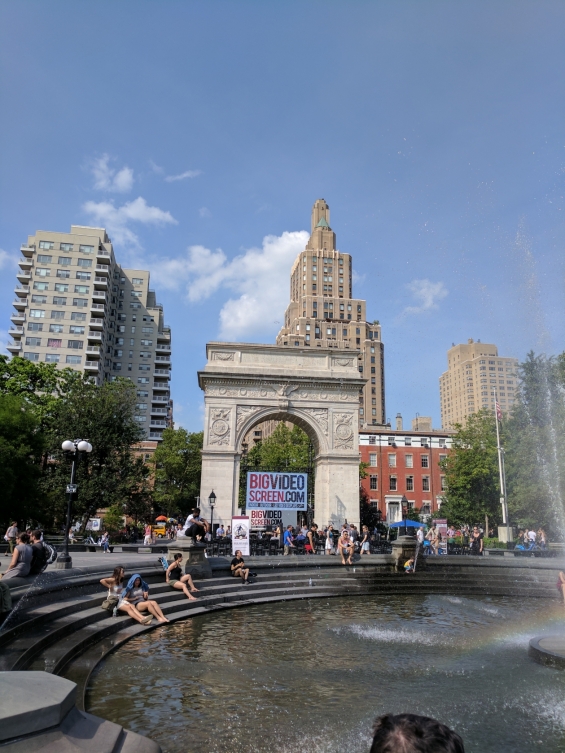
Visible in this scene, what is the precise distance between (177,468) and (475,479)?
29.0m

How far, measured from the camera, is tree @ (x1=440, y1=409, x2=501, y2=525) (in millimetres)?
44862

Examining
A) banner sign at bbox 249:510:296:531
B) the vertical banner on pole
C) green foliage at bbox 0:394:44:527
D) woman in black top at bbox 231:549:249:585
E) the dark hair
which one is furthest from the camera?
banner sign at bbox 249:510:296:531

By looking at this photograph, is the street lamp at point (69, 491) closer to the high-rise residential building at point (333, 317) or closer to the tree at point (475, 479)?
the tree at point (475, 479)

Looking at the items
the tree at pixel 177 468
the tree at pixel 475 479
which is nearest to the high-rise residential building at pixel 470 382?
the tree at pixel 475 479

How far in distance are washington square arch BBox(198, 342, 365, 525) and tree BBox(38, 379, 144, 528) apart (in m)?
5.55

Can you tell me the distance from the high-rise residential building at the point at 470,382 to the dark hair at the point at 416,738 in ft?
188

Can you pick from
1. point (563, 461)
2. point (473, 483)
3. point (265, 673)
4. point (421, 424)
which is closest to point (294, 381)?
point (563, 461)

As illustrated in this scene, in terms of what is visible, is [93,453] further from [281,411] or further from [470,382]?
[470,382]

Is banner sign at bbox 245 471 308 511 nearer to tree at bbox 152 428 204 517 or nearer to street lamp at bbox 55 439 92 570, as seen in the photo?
street lamp at bbox 55 439 92 570

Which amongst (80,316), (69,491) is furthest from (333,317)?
(69,491)

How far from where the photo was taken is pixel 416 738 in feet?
6.06

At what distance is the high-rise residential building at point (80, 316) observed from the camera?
6975 centimetres

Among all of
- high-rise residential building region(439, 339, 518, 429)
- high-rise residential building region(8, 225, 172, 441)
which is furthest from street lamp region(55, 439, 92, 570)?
high-rise residential building region(8, 225, 172, 441)

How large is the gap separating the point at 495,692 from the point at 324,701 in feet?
7.57
